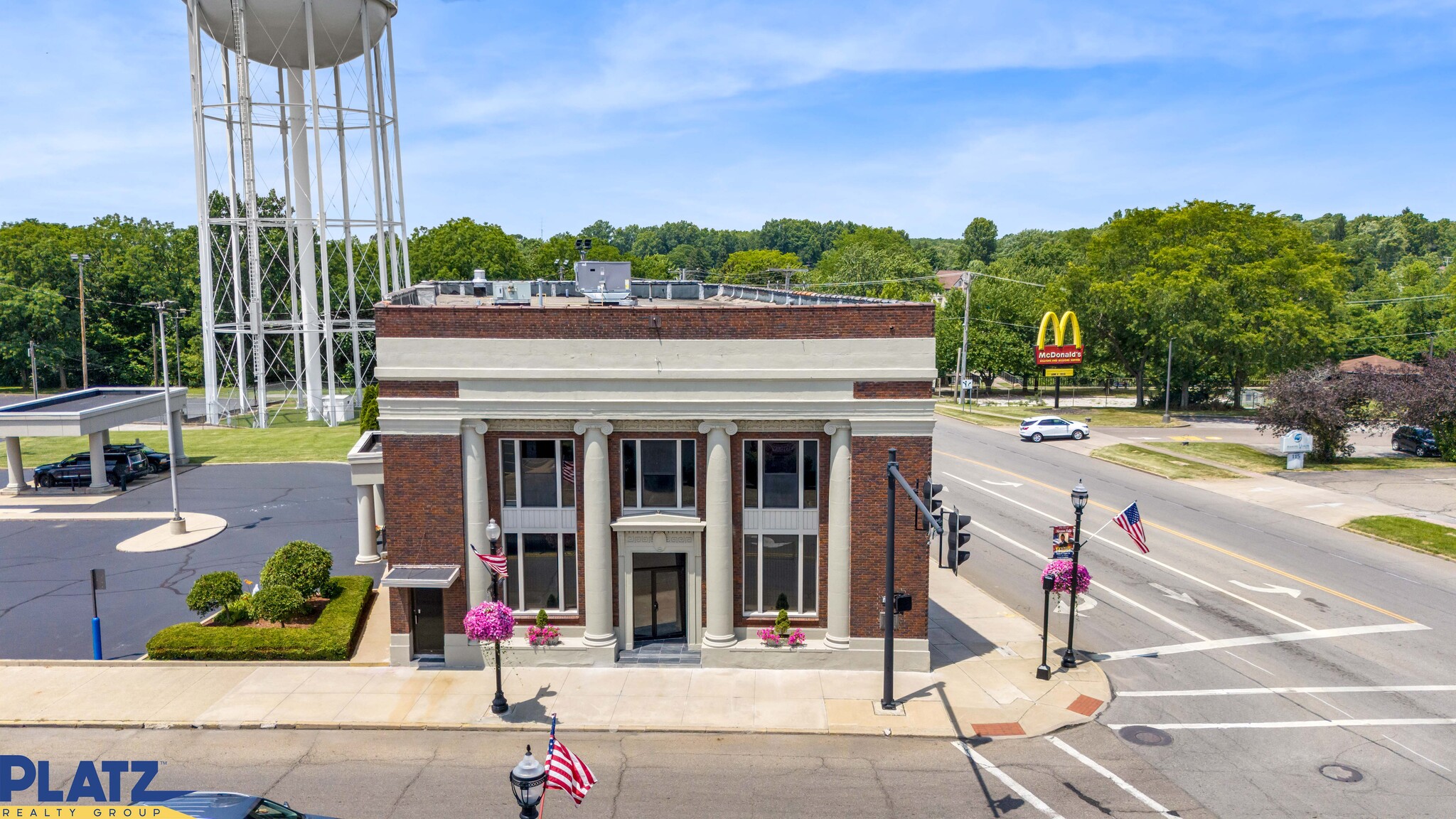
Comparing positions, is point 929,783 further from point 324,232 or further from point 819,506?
point 324,232

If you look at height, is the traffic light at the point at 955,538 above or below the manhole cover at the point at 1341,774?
above

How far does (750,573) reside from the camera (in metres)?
20.6

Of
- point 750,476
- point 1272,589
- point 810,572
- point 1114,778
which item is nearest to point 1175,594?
point 1272,589

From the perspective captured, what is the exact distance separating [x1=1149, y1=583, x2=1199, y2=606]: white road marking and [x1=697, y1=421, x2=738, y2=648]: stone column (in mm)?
13828

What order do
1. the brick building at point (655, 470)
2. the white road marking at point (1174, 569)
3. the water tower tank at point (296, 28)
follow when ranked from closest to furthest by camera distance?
the brick building at point (655, 470), the white road marking at point (1174, 569), the water tower tank at point (296, 28)

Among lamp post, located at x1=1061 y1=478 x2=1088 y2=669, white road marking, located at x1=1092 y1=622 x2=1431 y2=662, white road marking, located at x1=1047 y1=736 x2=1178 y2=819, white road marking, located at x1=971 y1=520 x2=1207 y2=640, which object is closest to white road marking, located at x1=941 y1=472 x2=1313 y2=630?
white road marking, located at x1=1092 y1=622 x2=1431 y2=662

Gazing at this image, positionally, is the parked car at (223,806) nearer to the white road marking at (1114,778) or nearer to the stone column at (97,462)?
the white road marking at (1114,778)

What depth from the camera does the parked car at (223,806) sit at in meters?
11.5

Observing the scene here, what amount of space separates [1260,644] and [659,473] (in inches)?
611

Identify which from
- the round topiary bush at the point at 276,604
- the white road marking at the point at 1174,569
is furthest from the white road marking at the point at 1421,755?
the round topiary bush at the point at 276,604

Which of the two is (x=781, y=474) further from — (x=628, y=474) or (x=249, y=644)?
(x=249, y=644)

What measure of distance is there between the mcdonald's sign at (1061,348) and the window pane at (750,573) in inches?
2089

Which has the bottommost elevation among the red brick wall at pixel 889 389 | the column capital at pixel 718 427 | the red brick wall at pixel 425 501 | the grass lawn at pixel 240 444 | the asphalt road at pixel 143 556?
the asphalt road at pixel 143 556

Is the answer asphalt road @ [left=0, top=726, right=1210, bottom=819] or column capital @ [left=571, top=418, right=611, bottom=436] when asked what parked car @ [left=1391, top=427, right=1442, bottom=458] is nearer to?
asphalt road @ [left=0, top=726, right=1210, bottom=819]
